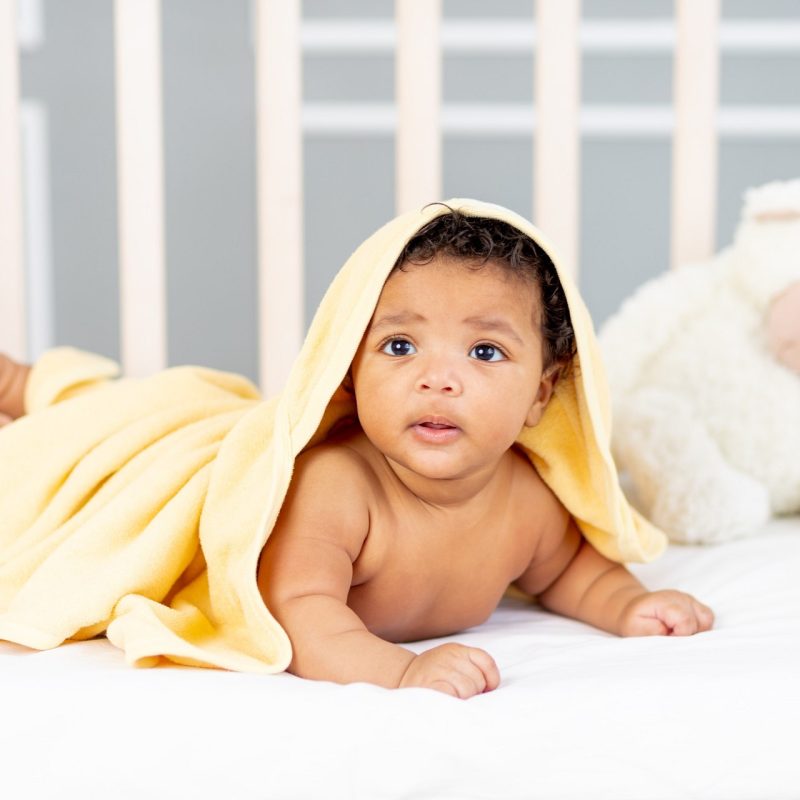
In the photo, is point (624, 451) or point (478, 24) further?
point (478, 24)

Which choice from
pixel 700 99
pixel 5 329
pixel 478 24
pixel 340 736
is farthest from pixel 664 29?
pixel 340 736

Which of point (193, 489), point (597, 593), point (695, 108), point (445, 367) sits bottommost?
point (597, 593)

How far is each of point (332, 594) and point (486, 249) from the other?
269 mm

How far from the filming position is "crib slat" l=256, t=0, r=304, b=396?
1280mm

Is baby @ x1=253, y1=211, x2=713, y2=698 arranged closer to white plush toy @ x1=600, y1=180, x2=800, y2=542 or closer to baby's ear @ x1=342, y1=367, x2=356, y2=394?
baby's ear @ x1=342, y1=367, x2=356, y2=394

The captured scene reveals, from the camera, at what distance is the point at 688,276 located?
1238 mm

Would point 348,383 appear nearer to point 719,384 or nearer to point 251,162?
point 719,384

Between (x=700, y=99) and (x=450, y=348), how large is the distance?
2.15 feet

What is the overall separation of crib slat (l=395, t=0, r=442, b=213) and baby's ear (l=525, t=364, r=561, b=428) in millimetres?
424

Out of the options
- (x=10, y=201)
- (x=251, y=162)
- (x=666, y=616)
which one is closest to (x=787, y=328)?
(x=666, y=616)

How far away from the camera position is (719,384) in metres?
1.16

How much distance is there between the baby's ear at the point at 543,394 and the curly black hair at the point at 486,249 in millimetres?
49

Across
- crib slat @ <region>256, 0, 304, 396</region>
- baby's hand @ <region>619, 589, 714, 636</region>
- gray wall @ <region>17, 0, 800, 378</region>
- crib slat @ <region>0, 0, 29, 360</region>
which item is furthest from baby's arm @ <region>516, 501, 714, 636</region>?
gray wall @ <region>17, 0, 800, 378</region>

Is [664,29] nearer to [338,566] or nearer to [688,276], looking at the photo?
[688,276]
